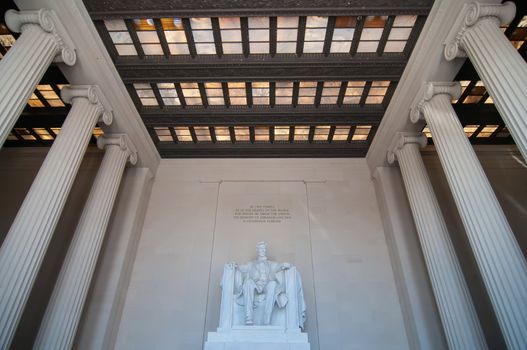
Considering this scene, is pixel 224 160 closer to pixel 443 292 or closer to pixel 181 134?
pixel 181 134

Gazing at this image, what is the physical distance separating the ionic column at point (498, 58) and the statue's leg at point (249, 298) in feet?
19.5

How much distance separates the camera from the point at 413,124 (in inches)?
379

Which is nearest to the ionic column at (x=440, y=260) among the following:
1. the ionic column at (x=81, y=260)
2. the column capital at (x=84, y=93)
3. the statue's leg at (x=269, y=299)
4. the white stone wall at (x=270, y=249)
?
the white stone wall at (x=270, y=249)

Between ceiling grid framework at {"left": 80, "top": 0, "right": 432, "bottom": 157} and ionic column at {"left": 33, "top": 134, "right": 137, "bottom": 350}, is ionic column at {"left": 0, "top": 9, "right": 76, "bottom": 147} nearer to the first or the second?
ceiling grid framework at {"left": 80, "top": 0, "right": 432, "bottom": 157}

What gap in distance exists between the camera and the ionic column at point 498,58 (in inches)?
213

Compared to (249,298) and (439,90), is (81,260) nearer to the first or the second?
(249,298)

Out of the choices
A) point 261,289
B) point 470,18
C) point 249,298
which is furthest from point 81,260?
point 470,18

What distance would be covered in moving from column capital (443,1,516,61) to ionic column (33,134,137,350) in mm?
8824

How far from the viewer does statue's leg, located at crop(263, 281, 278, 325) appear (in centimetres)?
771

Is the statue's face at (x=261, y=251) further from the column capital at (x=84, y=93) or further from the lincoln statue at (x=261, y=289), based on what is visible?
the column capital at (x=84, y=93)

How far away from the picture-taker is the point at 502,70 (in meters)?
5.79

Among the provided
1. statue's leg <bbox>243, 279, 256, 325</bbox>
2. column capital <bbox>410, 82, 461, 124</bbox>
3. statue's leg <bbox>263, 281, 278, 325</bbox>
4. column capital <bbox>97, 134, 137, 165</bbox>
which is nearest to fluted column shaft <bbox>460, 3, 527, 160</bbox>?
column capital <bbox>410, 82, 461, 124</bbox>

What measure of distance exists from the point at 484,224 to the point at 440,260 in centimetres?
197

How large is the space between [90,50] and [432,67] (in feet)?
26.6
